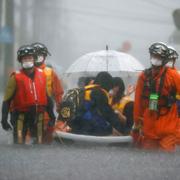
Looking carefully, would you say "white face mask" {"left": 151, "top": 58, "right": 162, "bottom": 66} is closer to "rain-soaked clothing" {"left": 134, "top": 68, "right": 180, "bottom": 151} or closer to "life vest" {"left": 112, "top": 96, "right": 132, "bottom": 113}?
"rain-soaked clothing" {"left": 134, "top": 68, "right": 180, "bottom": 151}

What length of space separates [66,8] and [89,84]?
56230 mm

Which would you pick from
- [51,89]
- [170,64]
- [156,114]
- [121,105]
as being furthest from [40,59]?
[156,114]

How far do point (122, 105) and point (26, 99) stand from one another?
160 cm

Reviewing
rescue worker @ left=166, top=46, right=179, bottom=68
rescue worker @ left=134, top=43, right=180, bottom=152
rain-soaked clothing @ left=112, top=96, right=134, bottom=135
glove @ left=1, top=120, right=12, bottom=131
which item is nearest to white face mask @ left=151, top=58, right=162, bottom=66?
rescue worker @ left=134, top=43, right=180, bottom=152

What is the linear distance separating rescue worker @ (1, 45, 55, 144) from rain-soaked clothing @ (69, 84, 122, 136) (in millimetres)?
515

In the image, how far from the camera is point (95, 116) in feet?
43.1

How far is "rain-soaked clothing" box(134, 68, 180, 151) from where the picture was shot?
12055mm

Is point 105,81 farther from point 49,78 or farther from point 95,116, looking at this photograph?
point 49,78

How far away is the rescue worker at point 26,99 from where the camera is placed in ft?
41.4

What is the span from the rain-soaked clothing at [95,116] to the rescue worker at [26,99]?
0.51m

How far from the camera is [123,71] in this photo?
47.0 feet

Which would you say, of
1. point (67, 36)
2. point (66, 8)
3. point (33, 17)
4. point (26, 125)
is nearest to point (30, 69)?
point (26, 125)

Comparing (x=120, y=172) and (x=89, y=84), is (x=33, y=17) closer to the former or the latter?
(x=89, y=84)

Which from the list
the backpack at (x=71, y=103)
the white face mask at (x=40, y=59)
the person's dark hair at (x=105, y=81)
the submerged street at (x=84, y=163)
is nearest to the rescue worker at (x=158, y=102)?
the submerged street at (x=84, y=163)
